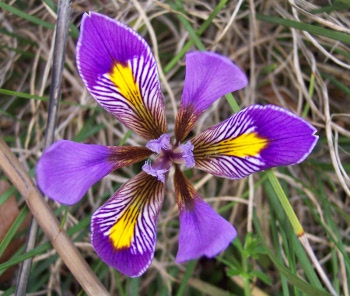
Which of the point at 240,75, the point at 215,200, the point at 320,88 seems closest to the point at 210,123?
the point at 215,200

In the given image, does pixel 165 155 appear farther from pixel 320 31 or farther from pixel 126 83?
pixel 320 31

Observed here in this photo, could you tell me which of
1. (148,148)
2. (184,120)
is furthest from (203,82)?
(148,148)

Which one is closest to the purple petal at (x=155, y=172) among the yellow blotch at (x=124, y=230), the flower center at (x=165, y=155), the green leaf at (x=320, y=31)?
the flower center at (x=165, y=155)

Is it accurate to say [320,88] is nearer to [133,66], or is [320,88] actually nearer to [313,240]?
[313,240]

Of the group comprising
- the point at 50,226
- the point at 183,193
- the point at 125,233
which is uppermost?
the point at 183,193

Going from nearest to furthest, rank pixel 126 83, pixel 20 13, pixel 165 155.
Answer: pixel 126 83 < pixel 165 155 < pixel 20 13

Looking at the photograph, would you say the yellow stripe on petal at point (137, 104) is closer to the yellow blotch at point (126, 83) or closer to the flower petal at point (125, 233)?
the yellow blotch at point (126, 83)
